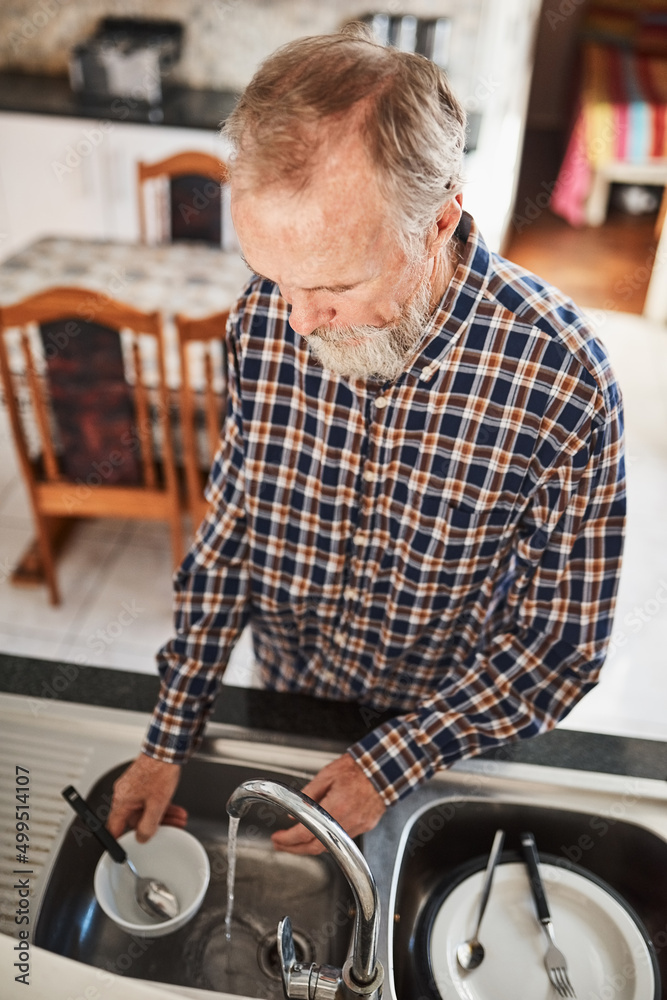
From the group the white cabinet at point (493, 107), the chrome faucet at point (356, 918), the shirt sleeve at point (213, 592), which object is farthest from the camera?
the white cabinet at point (493, 107)

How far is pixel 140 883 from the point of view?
94cm

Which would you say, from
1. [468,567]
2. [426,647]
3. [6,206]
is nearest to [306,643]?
[426,647]

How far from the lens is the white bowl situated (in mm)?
900

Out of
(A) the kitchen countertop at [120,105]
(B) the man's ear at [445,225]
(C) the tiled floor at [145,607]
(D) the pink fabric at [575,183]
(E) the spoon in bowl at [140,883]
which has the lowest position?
(C) the tiled floor at [145,607]

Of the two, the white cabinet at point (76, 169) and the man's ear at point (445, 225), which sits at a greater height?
the man's ear at point (445, 225)

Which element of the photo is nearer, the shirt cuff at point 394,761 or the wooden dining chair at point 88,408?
the shirt cuff at point 394,761

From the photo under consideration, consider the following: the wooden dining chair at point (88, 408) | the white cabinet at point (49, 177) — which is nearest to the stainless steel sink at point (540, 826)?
the wooden dining chair at point (88, 408)

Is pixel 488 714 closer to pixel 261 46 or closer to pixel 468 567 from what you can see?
pixel 468 567

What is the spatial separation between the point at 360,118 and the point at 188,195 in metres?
2.63

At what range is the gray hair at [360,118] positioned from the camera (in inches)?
29.2

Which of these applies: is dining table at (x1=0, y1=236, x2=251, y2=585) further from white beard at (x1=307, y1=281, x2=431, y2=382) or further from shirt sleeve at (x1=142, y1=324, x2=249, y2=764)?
white beard at (x1=307, y1=281, x2=431, y2=382)

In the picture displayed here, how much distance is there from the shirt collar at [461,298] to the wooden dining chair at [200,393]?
42.6 inches

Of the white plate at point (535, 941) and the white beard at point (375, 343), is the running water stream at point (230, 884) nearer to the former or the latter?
the white plate at point (535, 941)

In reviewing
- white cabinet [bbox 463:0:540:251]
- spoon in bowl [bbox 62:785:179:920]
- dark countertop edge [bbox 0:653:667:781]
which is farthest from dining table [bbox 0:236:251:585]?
spoon in bowl [bbox 62:785:179:920]
